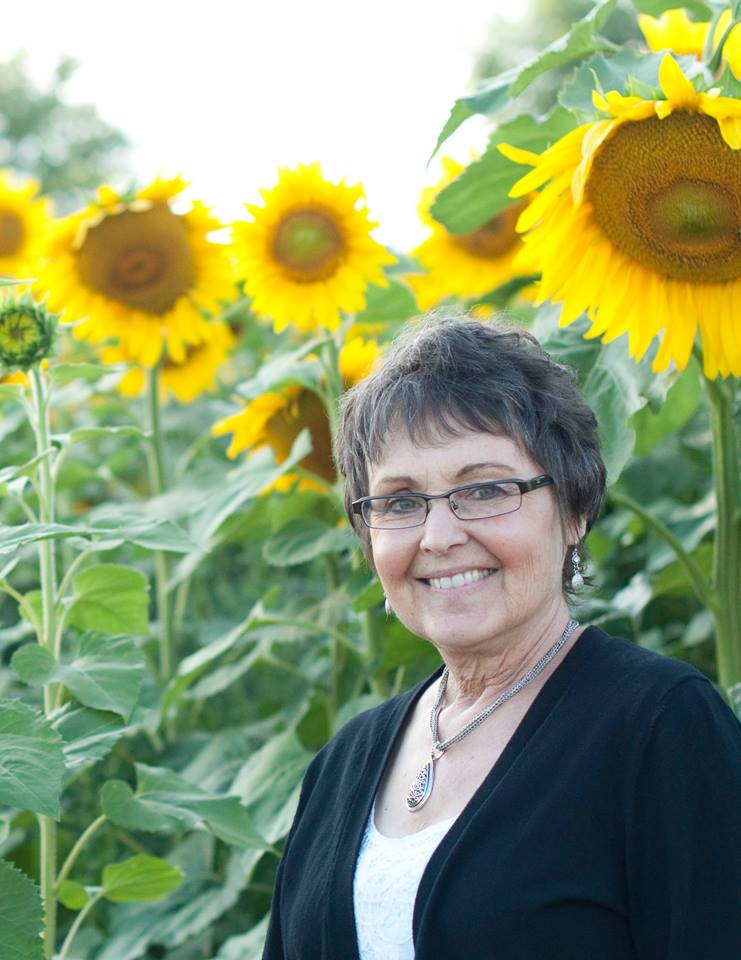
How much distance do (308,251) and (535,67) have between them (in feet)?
2.56

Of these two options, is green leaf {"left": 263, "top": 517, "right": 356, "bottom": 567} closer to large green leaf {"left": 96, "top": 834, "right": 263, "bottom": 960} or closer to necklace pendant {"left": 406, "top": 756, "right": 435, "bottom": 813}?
large green leaf {"left": 96, "top": 834, "right": 263, "bottom": 960}

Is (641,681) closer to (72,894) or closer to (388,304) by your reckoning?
(72,894)

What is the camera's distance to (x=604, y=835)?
1465 millimetres

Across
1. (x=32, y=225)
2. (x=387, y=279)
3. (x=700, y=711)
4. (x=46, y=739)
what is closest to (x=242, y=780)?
(x=46, y=739)

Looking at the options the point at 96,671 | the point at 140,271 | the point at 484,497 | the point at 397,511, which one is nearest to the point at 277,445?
→ the point at 140,271

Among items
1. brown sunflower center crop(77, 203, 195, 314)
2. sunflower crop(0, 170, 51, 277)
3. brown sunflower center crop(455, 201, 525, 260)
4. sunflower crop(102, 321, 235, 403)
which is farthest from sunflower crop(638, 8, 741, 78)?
sunflower crop(0, 170, 51, 277)

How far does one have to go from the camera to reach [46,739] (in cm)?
178

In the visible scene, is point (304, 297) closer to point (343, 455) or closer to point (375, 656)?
point (375, 656)

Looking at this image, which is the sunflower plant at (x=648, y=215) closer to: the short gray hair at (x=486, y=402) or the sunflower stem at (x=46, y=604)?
the short gray hair at (x=486, y=402)

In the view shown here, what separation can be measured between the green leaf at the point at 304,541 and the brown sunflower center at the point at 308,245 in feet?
1.67

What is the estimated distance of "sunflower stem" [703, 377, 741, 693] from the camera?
215cm

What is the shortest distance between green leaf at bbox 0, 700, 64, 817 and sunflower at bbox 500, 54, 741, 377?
3.16 feet

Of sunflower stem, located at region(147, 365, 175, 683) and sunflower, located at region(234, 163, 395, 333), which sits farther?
sunflower stem, located at region(147, 365, 175, 683)

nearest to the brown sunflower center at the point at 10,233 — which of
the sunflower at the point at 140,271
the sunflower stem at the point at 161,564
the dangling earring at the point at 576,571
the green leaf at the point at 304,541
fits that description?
the sunflower at the point at 140,271
